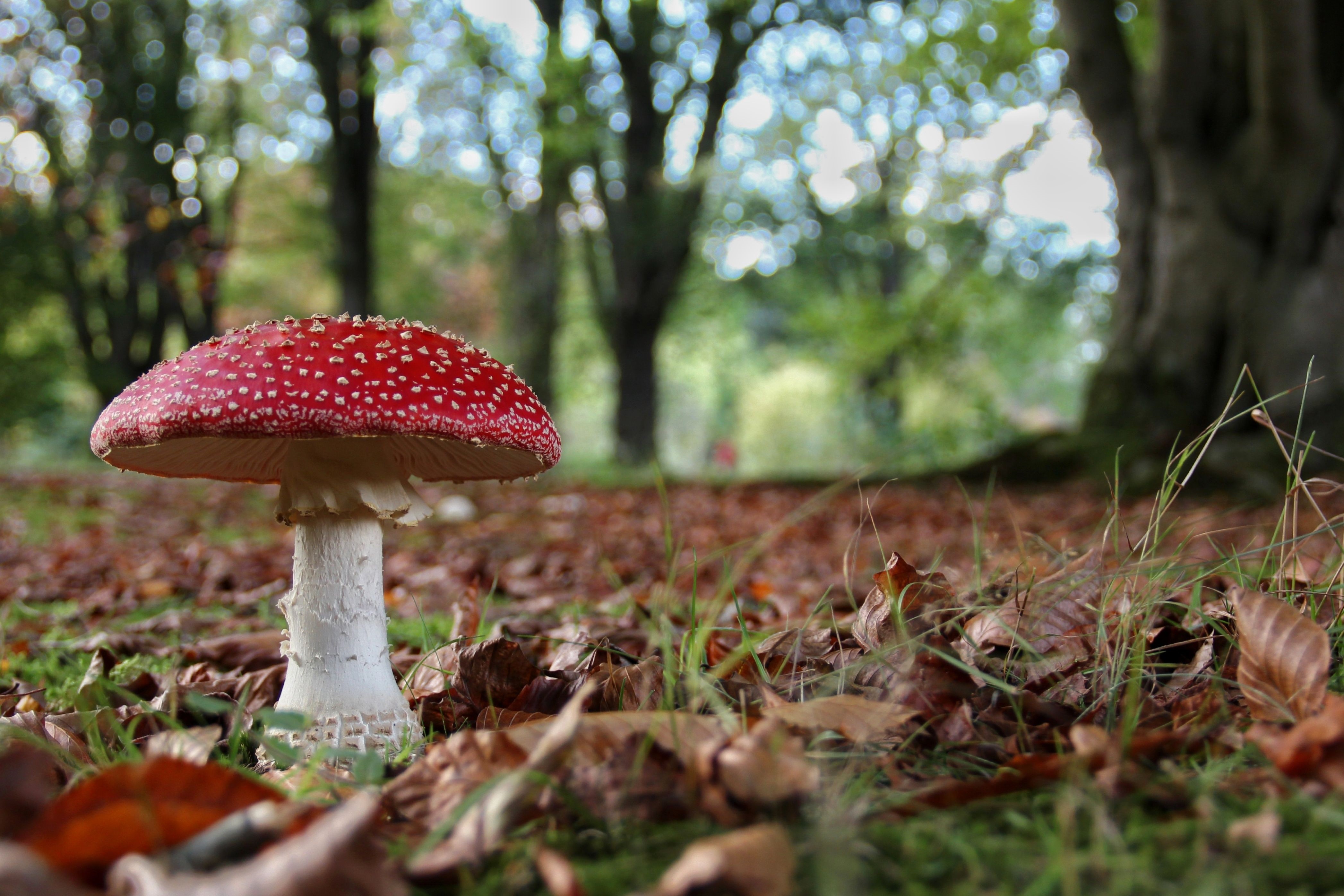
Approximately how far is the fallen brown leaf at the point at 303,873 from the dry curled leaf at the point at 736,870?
27 centimetres

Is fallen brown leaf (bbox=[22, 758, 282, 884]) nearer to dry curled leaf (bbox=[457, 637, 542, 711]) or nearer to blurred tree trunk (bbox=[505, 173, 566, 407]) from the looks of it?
dry curled leaf (bbox=[457, 637, 542, 711])

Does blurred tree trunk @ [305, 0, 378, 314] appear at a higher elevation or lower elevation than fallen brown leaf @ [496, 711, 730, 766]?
higher

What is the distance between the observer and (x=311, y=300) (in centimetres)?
2403

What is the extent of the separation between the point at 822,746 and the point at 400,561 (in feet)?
12.1

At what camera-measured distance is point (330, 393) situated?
4.82 feet

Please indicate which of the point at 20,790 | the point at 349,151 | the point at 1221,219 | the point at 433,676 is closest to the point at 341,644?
the point at 433,676

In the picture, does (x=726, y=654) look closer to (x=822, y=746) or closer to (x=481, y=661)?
(x=481, y=661)

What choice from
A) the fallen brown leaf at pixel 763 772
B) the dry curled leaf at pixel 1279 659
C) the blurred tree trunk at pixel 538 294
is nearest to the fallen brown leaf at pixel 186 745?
the fallen brown leaf at pixel 763 772

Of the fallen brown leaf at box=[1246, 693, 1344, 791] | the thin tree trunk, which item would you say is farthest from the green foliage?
the fallen brown leaf at box=[1246, 693, 1344, 791]

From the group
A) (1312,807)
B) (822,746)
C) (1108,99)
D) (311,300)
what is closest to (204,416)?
(822,746)

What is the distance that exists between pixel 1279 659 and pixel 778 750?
79 cm

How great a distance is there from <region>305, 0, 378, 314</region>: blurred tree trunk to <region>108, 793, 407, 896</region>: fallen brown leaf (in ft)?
38.6

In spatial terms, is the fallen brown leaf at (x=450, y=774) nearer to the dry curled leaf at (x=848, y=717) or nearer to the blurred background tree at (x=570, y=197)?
the dry curled leaf at (x=848, y=717)

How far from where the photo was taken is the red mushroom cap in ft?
4.79
